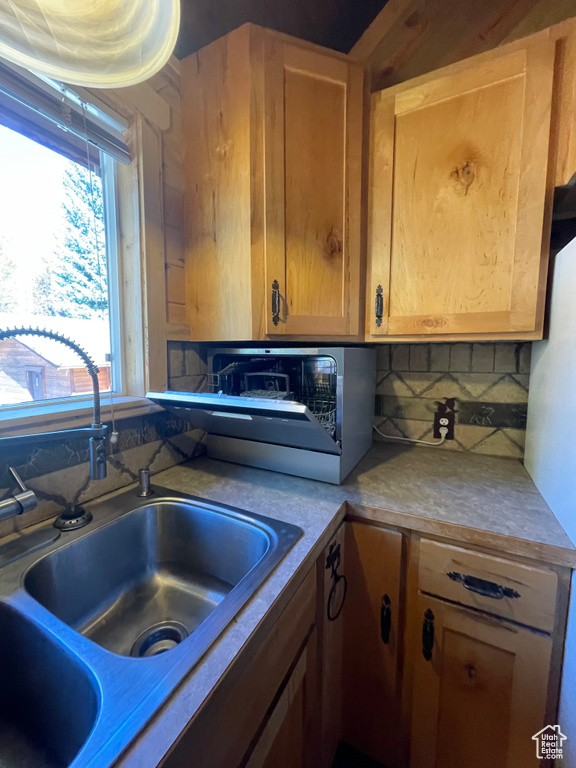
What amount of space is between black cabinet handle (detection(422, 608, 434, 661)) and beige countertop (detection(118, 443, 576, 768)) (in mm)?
266

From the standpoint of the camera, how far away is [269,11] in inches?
50.2

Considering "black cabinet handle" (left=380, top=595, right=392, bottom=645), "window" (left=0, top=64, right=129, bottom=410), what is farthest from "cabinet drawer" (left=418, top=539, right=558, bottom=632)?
"window" (left=0, top=64, right=129, bottom=410)

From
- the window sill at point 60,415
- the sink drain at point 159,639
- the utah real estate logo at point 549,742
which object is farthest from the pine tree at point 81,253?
the utah real estate logo at point 549,742

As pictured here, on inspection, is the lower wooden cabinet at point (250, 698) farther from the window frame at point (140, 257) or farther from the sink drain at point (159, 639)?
the window frame at point (140, 257)

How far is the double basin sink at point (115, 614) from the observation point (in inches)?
18.2

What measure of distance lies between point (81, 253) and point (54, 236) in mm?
86

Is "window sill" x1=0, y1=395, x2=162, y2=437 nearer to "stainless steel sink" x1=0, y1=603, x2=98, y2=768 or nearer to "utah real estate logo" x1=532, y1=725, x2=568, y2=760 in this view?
"stainless steel sink" x1=0, y1=603, x2=98, y2=768

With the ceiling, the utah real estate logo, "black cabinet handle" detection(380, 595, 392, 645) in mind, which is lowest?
the utah real estate logo

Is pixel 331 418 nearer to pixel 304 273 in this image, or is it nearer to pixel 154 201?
pixel 304 273

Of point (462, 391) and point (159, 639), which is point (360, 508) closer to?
point (159, 639)

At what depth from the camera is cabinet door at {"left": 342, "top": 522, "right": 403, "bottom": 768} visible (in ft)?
3.12

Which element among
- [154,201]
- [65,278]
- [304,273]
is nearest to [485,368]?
[304,273]

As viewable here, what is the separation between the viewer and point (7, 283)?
0.84 meters

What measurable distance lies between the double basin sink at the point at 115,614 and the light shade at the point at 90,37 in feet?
3.13
